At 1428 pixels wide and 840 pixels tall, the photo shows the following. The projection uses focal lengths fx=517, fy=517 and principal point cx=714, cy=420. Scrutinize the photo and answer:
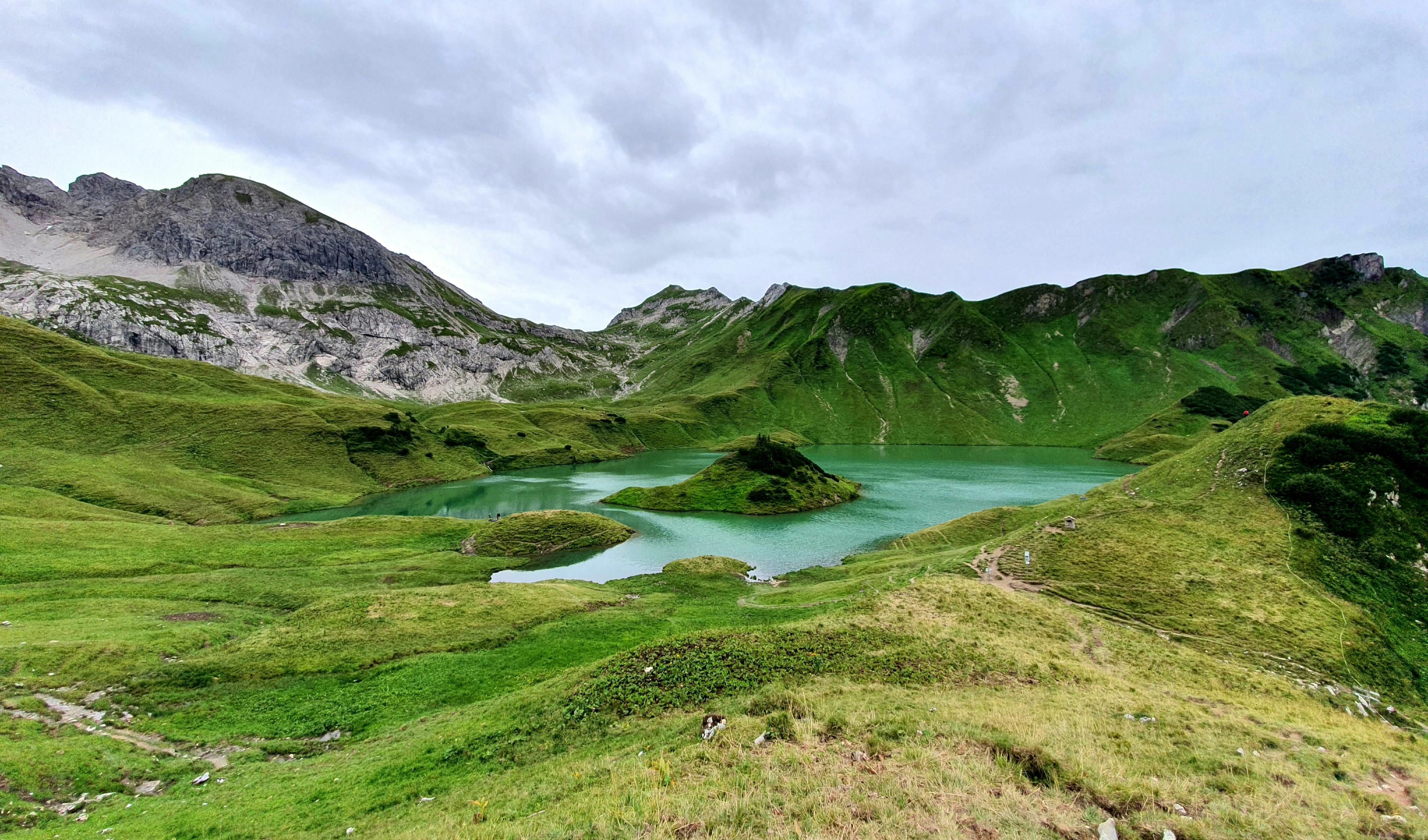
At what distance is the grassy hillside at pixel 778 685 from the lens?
37.6 feet

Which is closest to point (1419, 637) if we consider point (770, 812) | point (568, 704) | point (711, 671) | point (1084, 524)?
point (1084, 524)

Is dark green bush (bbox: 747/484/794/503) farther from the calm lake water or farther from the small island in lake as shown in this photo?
the calm lake water

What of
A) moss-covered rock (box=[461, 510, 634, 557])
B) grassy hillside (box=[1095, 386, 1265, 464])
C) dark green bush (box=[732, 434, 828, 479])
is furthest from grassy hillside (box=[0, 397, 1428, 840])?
grassy hillside (box=[1095, 386, 1265, 464])

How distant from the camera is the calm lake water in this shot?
194 ft

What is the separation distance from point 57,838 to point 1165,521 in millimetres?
58767

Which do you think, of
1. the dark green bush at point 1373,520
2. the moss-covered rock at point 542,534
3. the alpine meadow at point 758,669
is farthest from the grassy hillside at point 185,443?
the dark green bush at point 1373,520

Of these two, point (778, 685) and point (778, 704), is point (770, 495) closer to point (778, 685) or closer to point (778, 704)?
point (778, 685)

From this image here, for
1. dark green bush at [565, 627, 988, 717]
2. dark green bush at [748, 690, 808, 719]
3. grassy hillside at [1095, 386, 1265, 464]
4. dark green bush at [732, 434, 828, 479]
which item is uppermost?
grassy hillside at [1095, 386, 1265, 464]

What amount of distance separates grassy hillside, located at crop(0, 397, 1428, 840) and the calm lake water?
11.7 m

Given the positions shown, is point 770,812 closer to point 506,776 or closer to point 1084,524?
point 506,776

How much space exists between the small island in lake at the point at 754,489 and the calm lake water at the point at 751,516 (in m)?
2.54

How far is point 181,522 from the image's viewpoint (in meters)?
65.1

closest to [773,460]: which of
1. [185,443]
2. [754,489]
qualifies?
[754,489]

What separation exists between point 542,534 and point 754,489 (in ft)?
127
